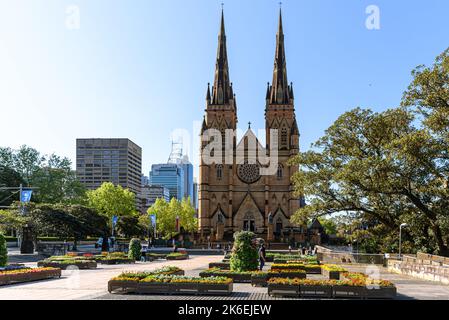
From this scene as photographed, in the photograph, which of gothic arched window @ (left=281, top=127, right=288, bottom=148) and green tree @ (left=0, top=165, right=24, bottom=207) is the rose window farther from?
green tree @ (left=0, top=165, right=24, bottom=207)

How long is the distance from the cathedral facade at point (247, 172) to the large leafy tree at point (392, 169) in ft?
136

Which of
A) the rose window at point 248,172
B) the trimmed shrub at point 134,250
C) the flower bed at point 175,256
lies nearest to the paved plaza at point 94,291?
the trimmed shrub at point 134,250

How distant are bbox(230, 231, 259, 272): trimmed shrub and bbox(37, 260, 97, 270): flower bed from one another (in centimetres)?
1096

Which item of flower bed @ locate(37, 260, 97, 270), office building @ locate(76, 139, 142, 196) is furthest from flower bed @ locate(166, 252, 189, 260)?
office building @ locate(76, 139, 142, 196)

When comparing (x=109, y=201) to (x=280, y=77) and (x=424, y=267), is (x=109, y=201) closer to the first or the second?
(x=280, y=77)

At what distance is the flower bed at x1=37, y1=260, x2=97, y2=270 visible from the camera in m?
30.1

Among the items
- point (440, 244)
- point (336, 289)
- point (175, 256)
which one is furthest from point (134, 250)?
point (336, 289)

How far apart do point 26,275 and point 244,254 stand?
956 cm

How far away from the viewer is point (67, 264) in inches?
1198

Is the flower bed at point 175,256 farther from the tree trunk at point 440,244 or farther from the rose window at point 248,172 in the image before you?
the rose window at point 248,172

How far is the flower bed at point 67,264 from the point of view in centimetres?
3006
